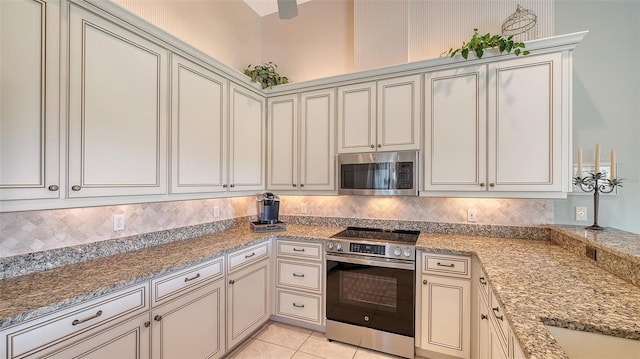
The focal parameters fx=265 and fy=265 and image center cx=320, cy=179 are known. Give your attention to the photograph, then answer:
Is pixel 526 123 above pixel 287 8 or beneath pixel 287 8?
beneath

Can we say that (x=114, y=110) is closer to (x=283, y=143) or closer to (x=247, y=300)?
(x=283, y=143)

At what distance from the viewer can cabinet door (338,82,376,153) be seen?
2.51 metres

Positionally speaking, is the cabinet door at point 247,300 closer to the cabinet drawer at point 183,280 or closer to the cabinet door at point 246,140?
the cabinet drawer at point 183,280

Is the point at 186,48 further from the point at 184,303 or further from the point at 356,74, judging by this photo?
the point at 184,303

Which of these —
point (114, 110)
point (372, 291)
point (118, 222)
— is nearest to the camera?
point (114, 110)

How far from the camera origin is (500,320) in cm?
123

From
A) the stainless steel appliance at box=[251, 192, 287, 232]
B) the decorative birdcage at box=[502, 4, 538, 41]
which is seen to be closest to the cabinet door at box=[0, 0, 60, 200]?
the stainless steel appliance at box=[251, 192, 287, 232]

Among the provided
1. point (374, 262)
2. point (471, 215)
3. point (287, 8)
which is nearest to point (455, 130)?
point (471, 215)

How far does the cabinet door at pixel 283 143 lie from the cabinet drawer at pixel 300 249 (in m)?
0.62

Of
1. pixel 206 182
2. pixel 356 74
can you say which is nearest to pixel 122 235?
pixel 206 182

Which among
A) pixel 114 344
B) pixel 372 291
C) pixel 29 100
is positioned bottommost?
pixel 372 291

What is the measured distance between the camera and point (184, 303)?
5.57 feet

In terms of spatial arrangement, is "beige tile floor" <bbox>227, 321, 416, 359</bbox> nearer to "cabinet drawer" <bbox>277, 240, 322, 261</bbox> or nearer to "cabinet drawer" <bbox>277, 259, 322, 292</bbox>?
"cabinet drawer" <bbox>277, 259, 322, 292</bbox>

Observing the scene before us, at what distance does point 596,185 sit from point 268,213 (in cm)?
267
